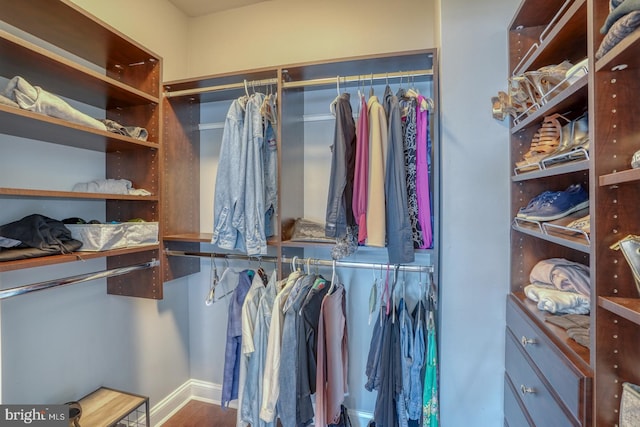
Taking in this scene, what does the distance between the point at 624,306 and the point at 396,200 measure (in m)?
0.75

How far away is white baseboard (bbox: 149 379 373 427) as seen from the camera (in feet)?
6.29

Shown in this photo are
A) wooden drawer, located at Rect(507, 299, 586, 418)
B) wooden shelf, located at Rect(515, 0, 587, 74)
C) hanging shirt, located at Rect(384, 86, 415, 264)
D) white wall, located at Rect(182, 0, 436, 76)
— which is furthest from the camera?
white wall, located at Rect(182, 0, 436, 76)

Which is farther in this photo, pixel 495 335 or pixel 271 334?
pixel 271 334

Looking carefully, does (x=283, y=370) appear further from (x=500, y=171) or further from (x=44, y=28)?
(x=44, y=28)

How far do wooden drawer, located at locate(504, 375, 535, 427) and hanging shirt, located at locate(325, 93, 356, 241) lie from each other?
95 cm

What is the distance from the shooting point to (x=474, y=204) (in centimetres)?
131

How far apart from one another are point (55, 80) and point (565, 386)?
2230 mm

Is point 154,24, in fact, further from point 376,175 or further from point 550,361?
point 550,361

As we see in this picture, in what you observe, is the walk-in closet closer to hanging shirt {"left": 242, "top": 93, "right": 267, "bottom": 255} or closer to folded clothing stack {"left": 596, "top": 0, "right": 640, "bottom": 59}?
hanging shirt {"left": 242, "top": 93, "right": 267, "bottom": 255}

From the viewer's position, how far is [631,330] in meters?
0.72

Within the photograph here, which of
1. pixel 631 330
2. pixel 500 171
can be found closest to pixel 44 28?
pixel 500 171

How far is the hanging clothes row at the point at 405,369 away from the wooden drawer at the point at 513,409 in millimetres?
290

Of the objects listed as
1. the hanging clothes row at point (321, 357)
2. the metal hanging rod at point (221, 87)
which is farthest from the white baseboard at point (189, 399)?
the metal hanging rod at point (221, 87)

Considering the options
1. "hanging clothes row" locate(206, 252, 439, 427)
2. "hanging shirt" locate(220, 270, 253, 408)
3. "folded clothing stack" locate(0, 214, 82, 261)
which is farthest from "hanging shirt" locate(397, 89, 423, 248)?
"folded clothing stack" locate(0, 214, 82, 261)
